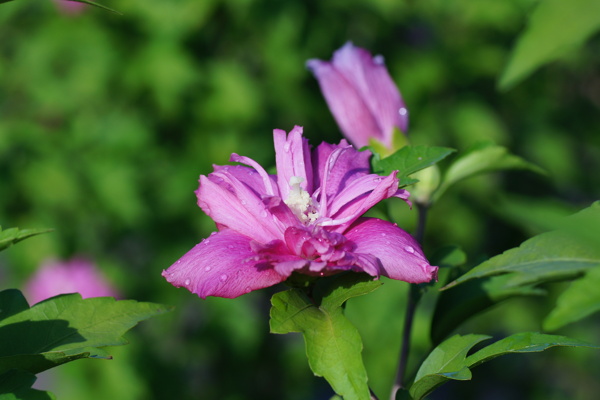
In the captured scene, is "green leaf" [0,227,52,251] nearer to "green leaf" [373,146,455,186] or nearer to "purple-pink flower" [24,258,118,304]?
"green leaf" [373,146,455,186]

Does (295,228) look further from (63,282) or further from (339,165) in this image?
(63,282)

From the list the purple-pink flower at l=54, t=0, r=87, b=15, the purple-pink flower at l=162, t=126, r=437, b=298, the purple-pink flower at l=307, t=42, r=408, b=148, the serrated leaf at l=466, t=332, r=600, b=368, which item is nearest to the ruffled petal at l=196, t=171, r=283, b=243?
the purple-pink flower at l=162, t=126, r=437, b=298

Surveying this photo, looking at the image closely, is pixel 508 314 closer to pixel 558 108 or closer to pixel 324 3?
pixel 558 108

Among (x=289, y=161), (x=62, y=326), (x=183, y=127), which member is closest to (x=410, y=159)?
(x=289, y=161)

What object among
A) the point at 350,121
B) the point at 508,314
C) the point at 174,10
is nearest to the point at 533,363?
the point at 508,314

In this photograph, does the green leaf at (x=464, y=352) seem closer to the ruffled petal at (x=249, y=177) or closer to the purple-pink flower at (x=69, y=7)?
the ruffled petal at (x=249, y=177)

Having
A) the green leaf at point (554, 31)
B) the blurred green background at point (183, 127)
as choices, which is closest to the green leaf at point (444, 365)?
the green leaf at point (554, 31)
